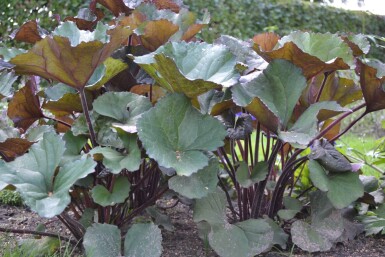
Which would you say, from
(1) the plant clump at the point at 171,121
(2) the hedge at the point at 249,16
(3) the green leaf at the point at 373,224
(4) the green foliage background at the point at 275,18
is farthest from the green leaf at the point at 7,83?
(4) the green foliage background at the point at 275,18

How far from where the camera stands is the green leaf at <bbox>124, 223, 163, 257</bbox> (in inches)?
51.8

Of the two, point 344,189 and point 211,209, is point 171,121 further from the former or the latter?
point 344,189

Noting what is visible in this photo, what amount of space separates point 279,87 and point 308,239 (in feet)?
1.60

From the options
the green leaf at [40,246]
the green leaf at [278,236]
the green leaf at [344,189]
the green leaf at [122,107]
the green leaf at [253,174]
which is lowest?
the green leaf at [40,246]

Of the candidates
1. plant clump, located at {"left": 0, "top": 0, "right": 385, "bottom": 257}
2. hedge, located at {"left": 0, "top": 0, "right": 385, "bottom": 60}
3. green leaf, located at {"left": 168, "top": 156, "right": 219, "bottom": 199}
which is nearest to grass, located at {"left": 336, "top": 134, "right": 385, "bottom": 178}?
plant clump, located at {"left": 0, "top": 0, "right": 385, "bottom": 257}

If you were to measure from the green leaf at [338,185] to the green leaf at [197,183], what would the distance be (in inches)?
11.6

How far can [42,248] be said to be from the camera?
1482 mm

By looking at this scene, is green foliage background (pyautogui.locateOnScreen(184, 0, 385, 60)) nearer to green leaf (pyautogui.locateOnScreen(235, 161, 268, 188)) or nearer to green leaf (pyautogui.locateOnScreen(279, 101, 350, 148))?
green leaf (pyautogui.locateOnScreen(235, 161, 268, 188))

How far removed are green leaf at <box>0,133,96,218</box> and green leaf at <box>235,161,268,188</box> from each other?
18.8 inches

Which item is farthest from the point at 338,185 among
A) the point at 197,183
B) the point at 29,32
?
the point at 29,32

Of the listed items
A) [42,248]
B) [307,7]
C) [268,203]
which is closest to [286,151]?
[268,203]

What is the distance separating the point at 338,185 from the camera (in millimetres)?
1457

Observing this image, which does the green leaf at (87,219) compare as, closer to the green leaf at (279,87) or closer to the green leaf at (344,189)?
the green leaf at (279,87)

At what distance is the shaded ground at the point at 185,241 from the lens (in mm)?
1605
